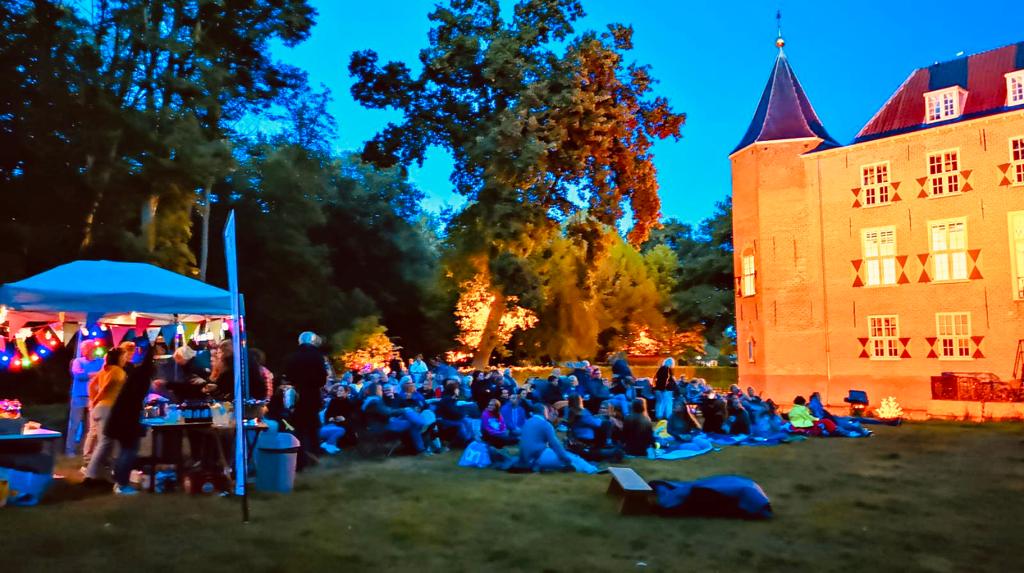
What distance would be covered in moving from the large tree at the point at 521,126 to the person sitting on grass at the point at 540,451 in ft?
48.8

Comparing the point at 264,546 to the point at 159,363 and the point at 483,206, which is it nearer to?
the point at 159,363

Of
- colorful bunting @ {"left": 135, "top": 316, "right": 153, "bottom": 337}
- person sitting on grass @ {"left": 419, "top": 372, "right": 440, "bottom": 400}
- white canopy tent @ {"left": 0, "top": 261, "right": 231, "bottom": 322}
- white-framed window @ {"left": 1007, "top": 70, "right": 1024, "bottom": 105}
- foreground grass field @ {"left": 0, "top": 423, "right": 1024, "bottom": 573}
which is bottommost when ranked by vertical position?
foreground grass field @ {"left": 0, "top": 423, "right": 1024, "bottom": 573}

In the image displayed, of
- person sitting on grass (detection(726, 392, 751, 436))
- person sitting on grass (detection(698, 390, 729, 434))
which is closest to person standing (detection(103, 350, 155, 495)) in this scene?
person sitting on grass (detection(698, 390, 729, 434))

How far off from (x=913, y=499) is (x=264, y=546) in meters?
6.94

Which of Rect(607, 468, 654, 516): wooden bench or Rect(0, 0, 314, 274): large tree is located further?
Rect(0, 0, 314, 274): large tree

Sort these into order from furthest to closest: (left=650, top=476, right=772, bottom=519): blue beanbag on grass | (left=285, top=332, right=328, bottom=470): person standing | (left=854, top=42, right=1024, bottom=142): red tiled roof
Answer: (left=854, top=42, right=1024, bottom=142): red tiled roof, (left=285, top=332, right=328, bottom=470): person standing, (left=650, top=476, right=772, bottom=519): blue beanbag on grass

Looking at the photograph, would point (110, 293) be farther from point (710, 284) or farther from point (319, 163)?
point (710, 284)

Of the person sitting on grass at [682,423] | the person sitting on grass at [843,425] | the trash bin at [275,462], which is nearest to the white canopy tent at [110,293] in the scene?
the trash bin at [275,462]

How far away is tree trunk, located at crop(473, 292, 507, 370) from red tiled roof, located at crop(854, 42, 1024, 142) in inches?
540

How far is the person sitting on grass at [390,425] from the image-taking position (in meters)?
12.2

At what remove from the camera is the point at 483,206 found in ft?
84.9

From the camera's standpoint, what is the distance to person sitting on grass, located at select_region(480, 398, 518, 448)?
12469 mm

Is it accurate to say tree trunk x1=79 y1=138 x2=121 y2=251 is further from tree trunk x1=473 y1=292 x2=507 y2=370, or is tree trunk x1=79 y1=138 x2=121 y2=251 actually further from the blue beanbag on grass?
the blue beanbag on grass

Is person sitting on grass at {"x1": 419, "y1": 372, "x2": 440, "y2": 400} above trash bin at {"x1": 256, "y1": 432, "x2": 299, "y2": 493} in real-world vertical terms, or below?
above
